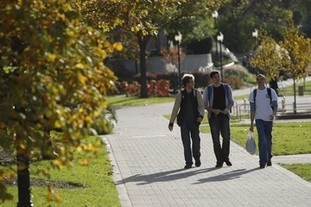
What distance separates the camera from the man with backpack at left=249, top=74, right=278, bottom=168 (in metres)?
14.6

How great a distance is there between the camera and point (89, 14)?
1056cm

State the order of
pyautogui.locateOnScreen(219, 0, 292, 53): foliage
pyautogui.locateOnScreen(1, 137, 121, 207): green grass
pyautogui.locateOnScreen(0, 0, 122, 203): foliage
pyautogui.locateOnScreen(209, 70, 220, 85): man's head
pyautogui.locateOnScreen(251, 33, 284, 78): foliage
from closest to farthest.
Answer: pyautogui.locateOnScreen(0, 0, 122, 203): foliage < pyautogui.locateOnScreen(1, 137, 121, 207): green grass < pyautogui.locateOnScreen(209, 70, 220, 85): man's head < pyautogui.locateOnScreen(251, 33, 284, 78): foliage < pyautogui.locateOnScreen(219, 0, 292, 53): foliage

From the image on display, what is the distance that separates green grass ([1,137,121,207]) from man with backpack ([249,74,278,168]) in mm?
2736

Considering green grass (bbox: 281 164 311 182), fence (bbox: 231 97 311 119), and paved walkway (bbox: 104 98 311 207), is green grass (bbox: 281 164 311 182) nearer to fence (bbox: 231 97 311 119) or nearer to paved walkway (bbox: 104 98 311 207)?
paved walkway (bbox: 104 98 311 207)

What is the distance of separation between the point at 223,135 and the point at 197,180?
209 centimetres

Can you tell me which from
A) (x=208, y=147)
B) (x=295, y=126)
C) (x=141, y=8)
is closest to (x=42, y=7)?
(x=141, y=8)

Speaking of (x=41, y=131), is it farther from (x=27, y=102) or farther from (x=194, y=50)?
(x=194, y=50)

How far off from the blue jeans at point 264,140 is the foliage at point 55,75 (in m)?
8.90

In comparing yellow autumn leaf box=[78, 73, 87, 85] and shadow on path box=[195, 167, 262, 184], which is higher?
yellow autumn leaf box=[78, 73, 87, 85]

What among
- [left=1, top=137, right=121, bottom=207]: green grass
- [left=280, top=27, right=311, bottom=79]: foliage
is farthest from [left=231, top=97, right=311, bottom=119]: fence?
[left=1, top=137, right=121, bottom=207]: green grass

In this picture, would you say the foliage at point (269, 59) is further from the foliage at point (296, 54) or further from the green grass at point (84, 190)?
the green grass at point (84, 190)

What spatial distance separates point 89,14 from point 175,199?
2.78 metres

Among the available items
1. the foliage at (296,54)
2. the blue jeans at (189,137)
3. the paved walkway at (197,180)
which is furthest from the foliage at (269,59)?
the blue jeans at (189,137)

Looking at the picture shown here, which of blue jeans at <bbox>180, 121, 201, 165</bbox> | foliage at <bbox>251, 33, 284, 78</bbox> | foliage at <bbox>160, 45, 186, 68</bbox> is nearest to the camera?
blue jeans at <bbox>180, 121, 201, 165</bbox>
